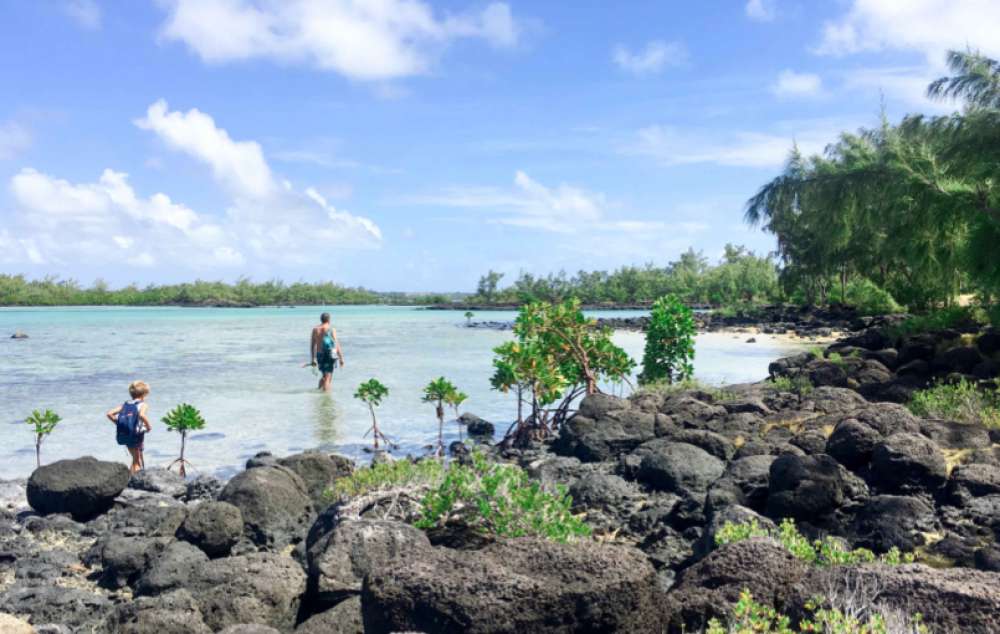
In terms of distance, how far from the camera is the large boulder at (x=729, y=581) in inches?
169

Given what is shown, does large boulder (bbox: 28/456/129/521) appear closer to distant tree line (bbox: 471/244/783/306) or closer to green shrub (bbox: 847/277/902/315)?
green shrub (bbox: 847/277/902/315)

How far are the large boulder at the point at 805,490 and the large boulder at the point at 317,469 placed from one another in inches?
191

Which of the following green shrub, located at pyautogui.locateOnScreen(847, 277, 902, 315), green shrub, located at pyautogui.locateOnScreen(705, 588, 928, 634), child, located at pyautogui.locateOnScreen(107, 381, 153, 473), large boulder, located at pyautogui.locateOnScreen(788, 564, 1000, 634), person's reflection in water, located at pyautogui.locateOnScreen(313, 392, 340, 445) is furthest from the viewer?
green shrub, located at pyautogui.locateOnScreen(847, 277, 902, 315)

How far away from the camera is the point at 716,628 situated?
3.64 meters

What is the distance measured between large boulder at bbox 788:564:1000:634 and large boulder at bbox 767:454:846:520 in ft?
8.75

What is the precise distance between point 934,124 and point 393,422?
507 inches

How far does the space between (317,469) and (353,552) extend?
4.07m

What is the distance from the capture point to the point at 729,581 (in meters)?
4.46

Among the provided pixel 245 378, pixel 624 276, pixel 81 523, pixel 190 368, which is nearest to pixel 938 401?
pixel 81 523

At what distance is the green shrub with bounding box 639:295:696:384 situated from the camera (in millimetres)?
15508

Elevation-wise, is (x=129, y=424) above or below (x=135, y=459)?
above

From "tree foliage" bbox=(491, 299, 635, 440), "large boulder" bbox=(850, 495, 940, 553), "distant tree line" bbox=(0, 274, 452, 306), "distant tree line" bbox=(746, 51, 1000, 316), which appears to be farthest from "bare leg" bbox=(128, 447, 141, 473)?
"distant tree line" bbox=(0, 274, 452, 306)

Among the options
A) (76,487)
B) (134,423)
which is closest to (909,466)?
(76,487)

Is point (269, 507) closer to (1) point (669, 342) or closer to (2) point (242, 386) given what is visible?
(1) point (669, 342)
